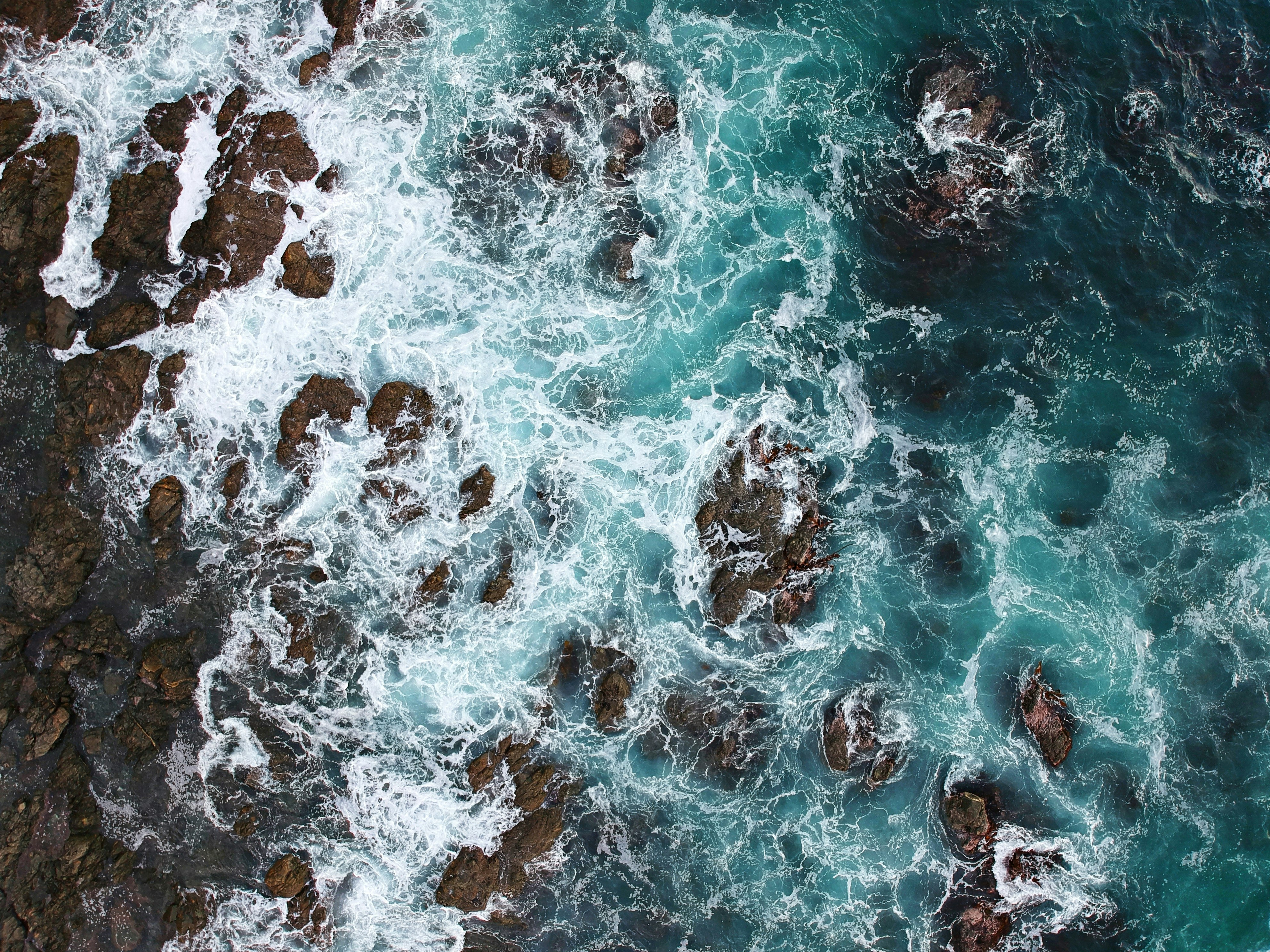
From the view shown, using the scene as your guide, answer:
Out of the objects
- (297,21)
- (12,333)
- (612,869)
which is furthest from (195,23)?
(612,869)

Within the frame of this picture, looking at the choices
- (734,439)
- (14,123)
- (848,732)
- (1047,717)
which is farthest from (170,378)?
(1047,717)

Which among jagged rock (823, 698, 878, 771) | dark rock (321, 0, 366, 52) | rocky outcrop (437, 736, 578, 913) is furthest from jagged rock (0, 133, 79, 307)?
jagged rock (823, 698, 878, 771)

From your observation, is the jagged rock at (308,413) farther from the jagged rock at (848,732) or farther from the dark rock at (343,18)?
the jagged rock at (848,732)

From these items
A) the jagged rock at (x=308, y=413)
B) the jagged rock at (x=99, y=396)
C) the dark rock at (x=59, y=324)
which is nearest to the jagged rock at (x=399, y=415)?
the jagged rock at (x=308, y=413)

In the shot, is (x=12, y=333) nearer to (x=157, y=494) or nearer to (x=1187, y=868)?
(x=157, y=494)

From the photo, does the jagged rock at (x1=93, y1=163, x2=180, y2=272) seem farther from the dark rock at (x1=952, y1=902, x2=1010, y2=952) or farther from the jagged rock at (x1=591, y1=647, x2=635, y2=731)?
the dark rock at (x1=952, y1=902, x2=1010, y2=952)
